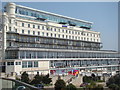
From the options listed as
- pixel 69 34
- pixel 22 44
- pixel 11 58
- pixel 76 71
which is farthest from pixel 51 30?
pixel 11 58

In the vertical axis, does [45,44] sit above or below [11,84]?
above

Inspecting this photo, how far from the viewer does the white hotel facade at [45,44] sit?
33.8 ft

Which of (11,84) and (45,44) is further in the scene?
(45,44)

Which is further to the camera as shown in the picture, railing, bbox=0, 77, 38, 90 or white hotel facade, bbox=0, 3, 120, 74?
white hotel facade, bbox=0, 3, 120, 74

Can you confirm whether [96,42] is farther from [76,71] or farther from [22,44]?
[22,44]

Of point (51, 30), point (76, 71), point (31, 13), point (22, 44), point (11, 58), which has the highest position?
point (31, 13)

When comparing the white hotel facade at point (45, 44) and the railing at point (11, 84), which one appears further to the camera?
the white hotel facade at point (45, 44)

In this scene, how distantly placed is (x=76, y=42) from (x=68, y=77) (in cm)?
699

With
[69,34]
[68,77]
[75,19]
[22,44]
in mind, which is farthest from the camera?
[75,19]

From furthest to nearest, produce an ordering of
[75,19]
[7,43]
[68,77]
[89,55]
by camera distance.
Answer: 1. [75,19]
2. [89,55]
3. [7,43]
4. [68,77]

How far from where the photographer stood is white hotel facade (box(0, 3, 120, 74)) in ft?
33.8

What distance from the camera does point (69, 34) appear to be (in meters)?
15.5

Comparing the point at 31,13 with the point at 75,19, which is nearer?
the point at 31,13

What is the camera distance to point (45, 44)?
13.7 meters
